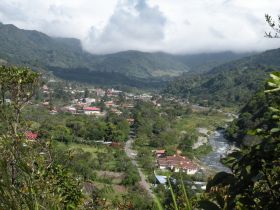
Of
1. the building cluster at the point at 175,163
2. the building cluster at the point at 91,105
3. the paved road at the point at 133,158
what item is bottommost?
the paved road at the point at 133,158

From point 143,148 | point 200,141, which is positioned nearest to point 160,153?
point 143,148

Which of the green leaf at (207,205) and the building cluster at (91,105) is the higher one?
the green leaf at (207,205)

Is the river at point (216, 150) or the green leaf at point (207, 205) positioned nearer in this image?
the green leaf at point (207, 205)

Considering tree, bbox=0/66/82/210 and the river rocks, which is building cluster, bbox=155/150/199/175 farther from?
tree, bbox=0/66/82/210

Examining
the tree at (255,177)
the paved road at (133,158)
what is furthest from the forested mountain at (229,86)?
the tree at (255,177)

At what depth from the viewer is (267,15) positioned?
10.1ft

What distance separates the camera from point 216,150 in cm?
4109

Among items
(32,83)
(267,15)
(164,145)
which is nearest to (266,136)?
(267,15)

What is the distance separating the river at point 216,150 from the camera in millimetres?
34969

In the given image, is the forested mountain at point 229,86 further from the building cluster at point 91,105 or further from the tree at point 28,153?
the tree at point 28,153

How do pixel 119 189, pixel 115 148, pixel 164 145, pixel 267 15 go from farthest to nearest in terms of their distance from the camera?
pixel 164 145 → pixel 115 148 → pixel 119 189 → pixel 267 15

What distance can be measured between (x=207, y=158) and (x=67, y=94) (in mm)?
52046

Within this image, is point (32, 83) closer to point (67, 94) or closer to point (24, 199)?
point (24, 199)

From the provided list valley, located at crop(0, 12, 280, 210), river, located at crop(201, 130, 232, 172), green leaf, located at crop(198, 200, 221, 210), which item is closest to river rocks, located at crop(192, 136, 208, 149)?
valley, located at crop(0, 12, 280, 210)
